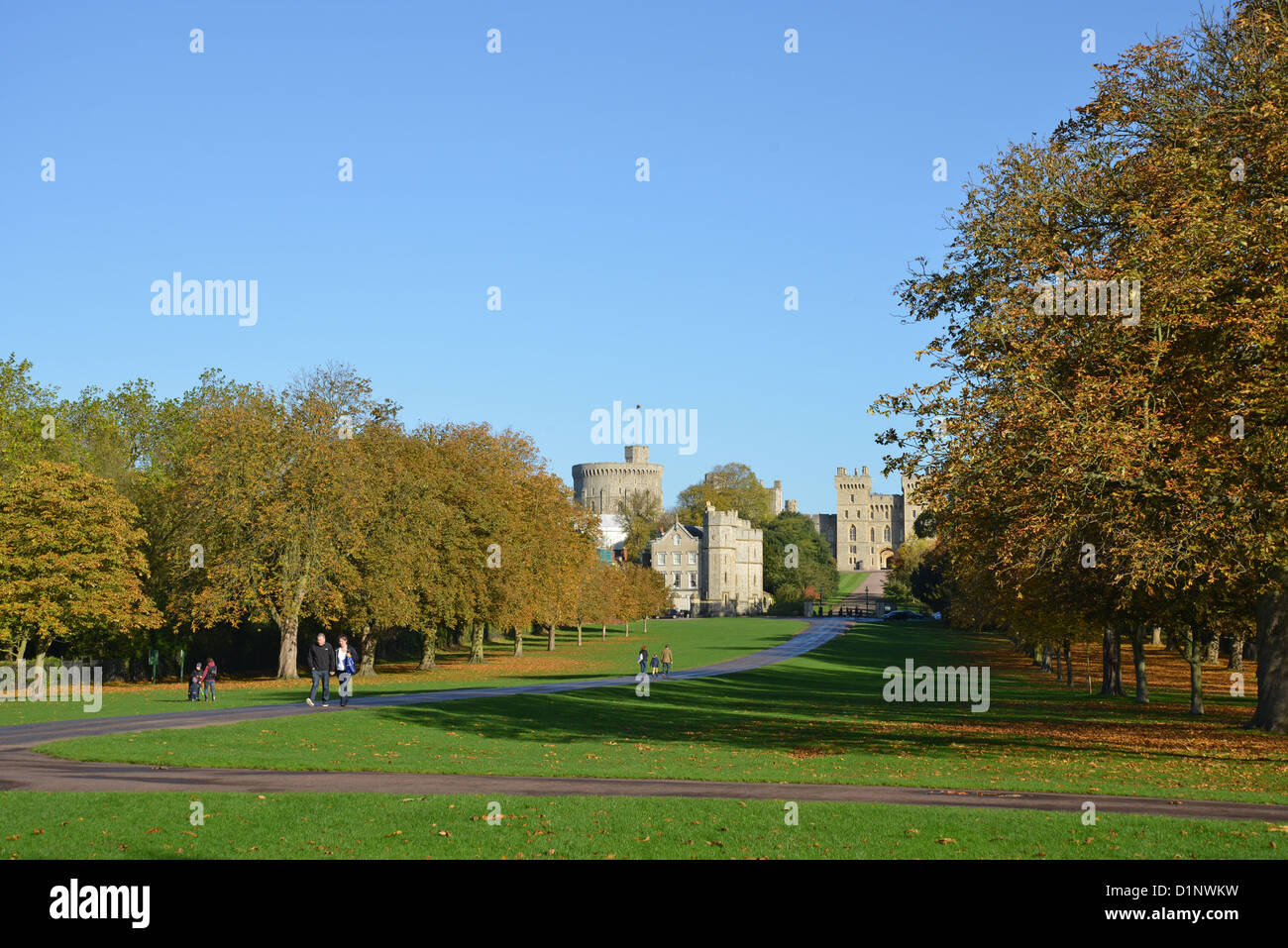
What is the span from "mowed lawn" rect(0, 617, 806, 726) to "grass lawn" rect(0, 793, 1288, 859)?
1649 centimetres

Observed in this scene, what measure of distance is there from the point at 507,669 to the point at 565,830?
49880mm

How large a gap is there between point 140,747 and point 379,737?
210 inches

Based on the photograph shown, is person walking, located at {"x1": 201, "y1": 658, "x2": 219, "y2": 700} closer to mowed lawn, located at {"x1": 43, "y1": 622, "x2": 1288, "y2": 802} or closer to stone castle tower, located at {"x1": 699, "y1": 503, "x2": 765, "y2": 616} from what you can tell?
mowed lawn, located at {"x1": 43, "y1": 622, "x2": 1288, "y2": 802}

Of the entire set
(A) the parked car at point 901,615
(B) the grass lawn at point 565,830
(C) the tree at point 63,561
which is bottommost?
(A) the parked car at point 901,615

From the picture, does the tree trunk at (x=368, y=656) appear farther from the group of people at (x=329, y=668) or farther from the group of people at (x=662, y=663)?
the group of people at (x=329, y=668)

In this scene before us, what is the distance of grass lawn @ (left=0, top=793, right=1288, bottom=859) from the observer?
12867mm

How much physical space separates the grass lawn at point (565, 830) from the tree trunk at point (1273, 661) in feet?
49.7

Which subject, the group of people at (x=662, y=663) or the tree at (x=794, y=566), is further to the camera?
the tree at (x=794, y=566)

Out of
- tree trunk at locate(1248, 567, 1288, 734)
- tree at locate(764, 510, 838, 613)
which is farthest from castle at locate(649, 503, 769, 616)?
tree trunk at locate(1248, 567, 1288, 734)

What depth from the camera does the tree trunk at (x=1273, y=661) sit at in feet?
91.4

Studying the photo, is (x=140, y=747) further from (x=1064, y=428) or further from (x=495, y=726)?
(x=1064, y=428)

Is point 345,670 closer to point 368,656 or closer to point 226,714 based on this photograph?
point 226,714

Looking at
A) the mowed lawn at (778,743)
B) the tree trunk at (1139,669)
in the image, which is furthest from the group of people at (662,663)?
the tree trunk at (1139,669)

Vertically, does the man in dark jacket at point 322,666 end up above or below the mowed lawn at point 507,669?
above
